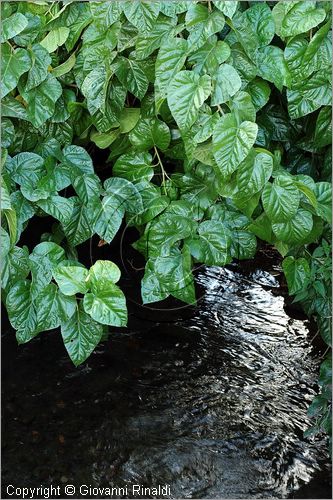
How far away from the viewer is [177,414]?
1972 mm

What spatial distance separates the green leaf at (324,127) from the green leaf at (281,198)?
0.72ft

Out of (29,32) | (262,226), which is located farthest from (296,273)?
(29,32)

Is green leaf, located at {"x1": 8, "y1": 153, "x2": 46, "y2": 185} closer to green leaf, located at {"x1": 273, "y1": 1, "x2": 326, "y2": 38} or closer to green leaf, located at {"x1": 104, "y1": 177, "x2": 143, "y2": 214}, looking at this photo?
green leaf, located at {"x1": 104, "y1": 177, "x2": 143, "y2": 214}

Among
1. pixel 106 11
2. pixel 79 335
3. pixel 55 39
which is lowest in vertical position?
pixel 79 335

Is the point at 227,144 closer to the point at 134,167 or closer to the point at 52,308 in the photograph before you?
the point at 134,167

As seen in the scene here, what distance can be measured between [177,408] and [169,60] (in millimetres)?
992

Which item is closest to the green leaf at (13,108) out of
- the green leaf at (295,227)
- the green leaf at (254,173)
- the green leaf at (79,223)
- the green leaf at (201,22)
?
the green leaf at (79,223)

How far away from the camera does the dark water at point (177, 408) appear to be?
1.77 m

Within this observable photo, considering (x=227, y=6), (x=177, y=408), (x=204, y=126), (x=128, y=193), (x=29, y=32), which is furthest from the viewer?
(x=177, y=408)

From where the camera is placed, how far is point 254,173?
1.58 m

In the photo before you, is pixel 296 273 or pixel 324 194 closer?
pixel 324 194

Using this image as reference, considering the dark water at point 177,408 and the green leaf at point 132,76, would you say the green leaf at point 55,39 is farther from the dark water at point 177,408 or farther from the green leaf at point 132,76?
the dark water at point 177,408

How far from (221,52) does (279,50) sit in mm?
195

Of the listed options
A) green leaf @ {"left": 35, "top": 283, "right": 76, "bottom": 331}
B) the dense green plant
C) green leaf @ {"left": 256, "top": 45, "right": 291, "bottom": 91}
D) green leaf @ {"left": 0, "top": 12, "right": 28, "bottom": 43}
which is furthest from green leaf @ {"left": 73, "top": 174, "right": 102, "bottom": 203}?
green leaf @ {"left": 256, "top": 45, "right": 291, "bottom": 91}
